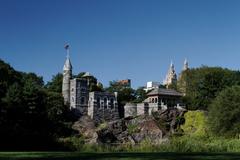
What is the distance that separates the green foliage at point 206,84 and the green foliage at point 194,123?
465 inches

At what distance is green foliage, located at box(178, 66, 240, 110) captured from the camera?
84.8 metres

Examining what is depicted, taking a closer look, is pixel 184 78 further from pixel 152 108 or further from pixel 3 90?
pixel 3 90

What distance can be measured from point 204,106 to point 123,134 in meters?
22.9

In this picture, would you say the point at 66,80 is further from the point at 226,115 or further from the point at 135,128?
the point at 226,115

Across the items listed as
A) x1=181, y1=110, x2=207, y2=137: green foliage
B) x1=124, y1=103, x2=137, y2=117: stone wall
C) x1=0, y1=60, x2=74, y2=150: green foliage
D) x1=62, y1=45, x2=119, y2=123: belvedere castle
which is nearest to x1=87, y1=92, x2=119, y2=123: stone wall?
x1=62, y1=45, x2=119, y2=123: belvedere castle

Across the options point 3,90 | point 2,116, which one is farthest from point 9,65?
point 2,116

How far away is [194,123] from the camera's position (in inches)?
2773

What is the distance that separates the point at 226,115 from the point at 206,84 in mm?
28948

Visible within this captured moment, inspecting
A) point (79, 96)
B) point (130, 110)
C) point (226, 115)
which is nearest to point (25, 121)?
point (79, 96)

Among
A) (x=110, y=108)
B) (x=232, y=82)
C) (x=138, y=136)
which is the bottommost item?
(x=138, y=136)

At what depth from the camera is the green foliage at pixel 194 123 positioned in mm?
68269

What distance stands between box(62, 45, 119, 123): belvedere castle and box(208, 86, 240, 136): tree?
18.6 meters

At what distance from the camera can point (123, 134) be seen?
217 feet

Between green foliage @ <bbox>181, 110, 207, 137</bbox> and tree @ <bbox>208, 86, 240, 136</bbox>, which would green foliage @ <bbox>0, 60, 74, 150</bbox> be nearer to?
green foliage @ <bbox>181, 110, 207, 137</bbox>
